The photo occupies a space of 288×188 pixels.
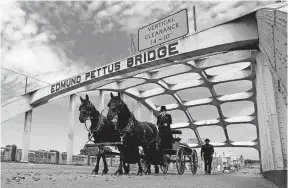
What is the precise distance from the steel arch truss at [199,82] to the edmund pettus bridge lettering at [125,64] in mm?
2046

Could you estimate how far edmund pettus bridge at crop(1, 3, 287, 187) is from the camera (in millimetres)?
4048

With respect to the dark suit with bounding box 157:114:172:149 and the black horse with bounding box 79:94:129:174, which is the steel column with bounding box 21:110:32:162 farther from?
the black horse with bounding box 79:94:129:174

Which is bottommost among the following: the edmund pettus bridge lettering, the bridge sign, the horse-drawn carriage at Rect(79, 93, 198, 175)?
the horse-drawn carriage at Rect(79, 93, 198, 175)

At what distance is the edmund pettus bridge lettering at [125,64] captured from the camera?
563 inches

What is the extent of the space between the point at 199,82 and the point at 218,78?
1.81 metres

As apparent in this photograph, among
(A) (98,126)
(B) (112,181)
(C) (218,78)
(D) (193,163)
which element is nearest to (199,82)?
(C) (218,78)

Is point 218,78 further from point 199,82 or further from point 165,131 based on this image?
point 165,131

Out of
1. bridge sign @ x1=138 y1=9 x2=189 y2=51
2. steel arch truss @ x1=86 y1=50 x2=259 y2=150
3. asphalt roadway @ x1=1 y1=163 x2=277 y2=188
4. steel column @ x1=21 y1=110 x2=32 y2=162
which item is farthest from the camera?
steel column @ x1=21 y1=110 x2=32 y2=162

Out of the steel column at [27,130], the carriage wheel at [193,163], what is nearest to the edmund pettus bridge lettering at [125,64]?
the steel column at [27,130]

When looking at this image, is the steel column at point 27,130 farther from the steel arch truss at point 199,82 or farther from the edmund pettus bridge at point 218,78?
the steel arch truss at point 199,82

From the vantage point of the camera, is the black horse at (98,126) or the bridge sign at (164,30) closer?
the black horse at (98,126)

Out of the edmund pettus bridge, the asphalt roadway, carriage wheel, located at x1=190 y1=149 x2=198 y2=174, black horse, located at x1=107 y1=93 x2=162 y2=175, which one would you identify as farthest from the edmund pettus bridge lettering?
the asphalt roadway

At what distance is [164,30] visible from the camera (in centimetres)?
1465

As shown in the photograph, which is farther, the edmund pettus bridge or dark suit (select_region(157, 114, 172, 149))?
dark suit (select_region(157, 114, 172, 149))
